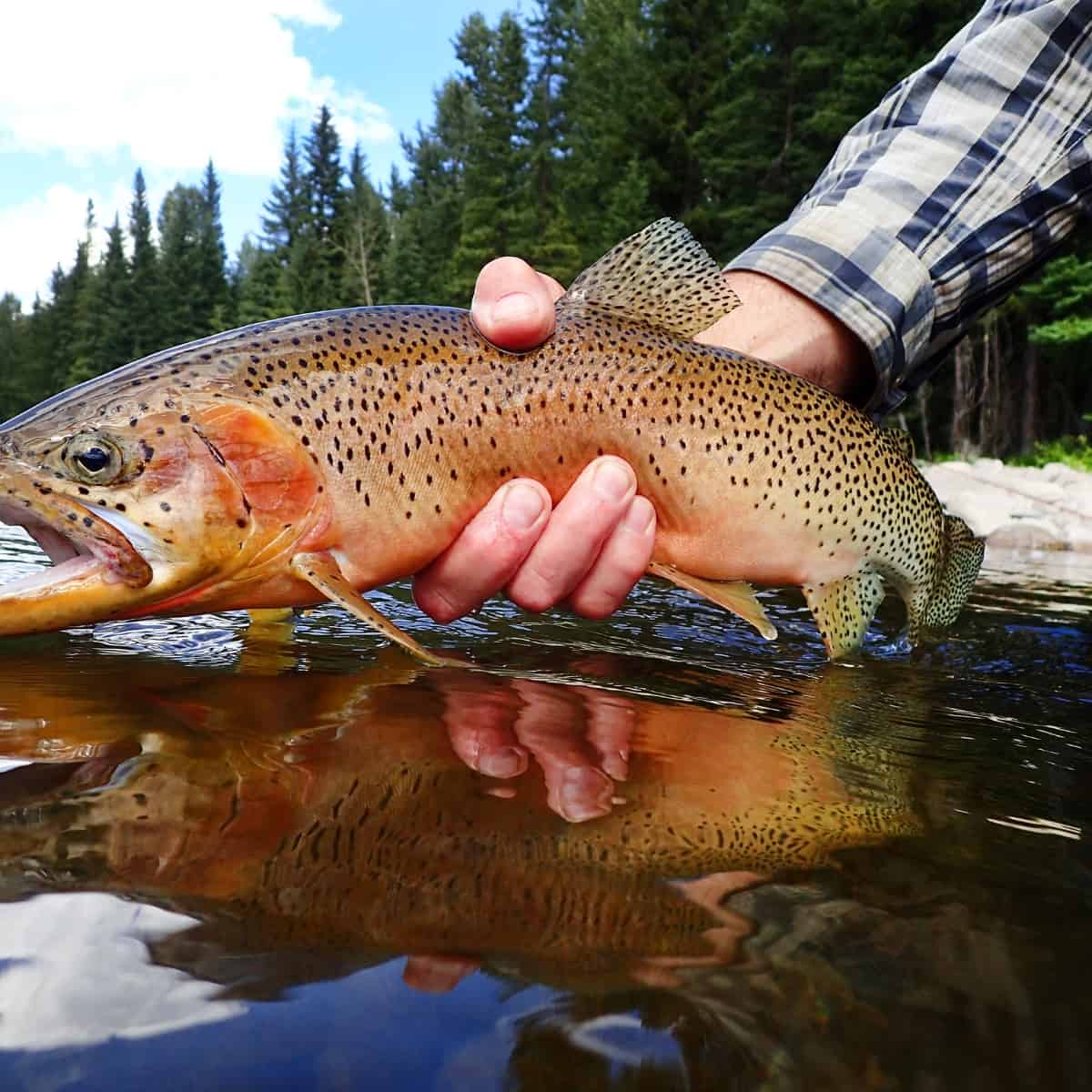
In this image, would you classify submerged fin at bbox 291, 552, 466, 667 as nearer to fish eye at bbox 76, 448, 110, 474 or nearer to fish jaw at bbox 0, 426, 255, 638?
fish jaw at bbox 0, 426, 255, 638

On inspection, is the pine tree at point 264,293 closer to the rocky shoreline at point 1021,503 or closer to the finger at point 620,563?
the rocky shoreline at point 1021,503

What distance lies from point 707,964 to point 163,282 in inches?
2861

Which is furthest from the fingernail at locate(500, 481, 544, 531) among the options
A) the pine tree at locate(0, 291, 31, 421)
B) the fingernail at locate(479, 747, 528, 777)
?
the pine tree at locate(0, 291, 31, 421)

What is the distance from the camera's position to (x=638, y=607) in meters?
5.39

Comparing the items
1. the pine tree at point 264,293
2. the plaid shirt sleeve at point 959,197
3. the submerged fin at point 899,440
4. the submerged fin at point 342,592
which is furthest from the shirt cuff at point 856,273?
the pine tree at point 264,293

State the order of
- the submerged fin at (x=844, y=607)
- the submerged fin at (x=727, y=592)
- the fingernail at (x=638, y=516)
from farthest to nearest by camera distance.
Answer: the submerged fin at (x=844, y=607), the submerged fin at (x=727, y=592), the fingernail at (x=638, y=516)

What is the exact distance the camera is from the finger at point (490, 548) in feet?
9.07

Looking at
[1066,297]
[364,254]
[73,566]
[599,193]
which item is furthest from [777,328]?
[364,254]

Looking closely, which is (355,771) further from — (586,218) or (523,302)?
(586,218)

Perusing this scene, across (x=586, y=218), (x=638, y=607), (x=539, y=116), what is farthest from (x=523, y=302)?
(x=539, y=116)

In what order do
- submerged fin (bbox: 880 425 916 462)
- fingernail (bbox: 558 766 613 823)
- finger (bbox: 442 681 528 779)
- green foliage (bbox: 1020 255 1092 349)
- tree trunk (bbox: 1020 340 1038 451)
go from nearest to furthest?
fingernail (bbox: 558 766 613 823)
finger (bbox: 442 681 528 779)
submerged fin (bbox: 880 425 916 462)
green foliage (bbox: 1020 255 1092 349)
tree trunk (bbox: 1020 340 1038 451)

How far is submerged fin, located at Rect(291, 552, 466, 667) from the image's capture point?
8.02 ft

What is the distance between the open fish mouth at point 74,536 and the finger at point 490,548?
862mm

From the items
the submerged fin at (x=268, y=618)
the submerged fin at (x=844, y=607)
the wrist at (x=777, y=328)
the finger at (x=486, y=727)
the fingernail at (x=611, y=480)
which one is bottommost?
the finger at (x=486, y=727)
